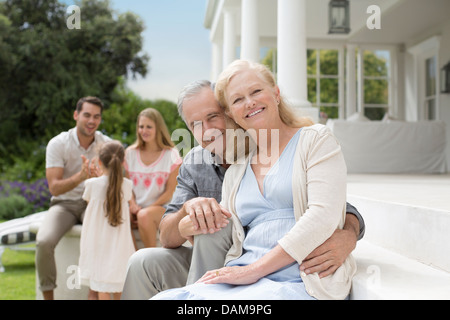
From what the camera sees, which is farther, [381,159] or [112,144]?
[381,159]

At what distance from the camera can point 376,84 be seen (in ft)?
35.7

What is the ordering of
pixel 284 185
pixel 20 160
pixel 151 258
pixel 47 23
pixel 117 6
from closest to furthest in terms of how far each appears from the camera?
pixel 284 185 < pixel 151 258 < pixel 20 160 < pixel 47 23 < pixel 117 6

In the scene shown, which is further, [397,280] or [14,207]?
[14,207]

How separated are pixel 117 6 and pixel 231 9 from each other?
10058mm

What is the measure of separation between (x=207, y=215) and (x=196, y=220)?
0.06 m

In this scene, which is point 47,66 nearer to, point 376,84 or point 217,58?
point 217,58

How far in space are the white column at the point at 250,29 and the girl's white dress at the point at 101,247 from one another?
3.95 meters

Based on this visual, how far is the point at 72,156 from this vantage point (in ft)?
13.9

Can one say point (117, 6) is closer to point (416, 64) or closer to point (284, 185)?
point (416, 64)

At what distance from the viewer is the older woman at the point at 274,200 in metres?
1.48

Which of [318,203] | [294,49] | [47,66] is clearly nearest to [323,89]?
[294,49]

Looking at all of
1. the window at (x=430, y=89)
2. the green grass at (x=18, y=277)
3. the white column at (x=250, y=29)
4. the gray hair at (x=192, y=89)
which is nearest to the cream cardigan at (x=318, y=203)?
the gray hair at (x=192, y=89)

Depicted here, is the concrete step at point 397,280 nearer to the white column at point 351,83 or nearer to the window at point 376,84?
the white column at point 351,83

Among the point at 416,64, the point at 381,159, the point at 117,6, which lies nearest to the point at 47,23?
the point at 117,6
